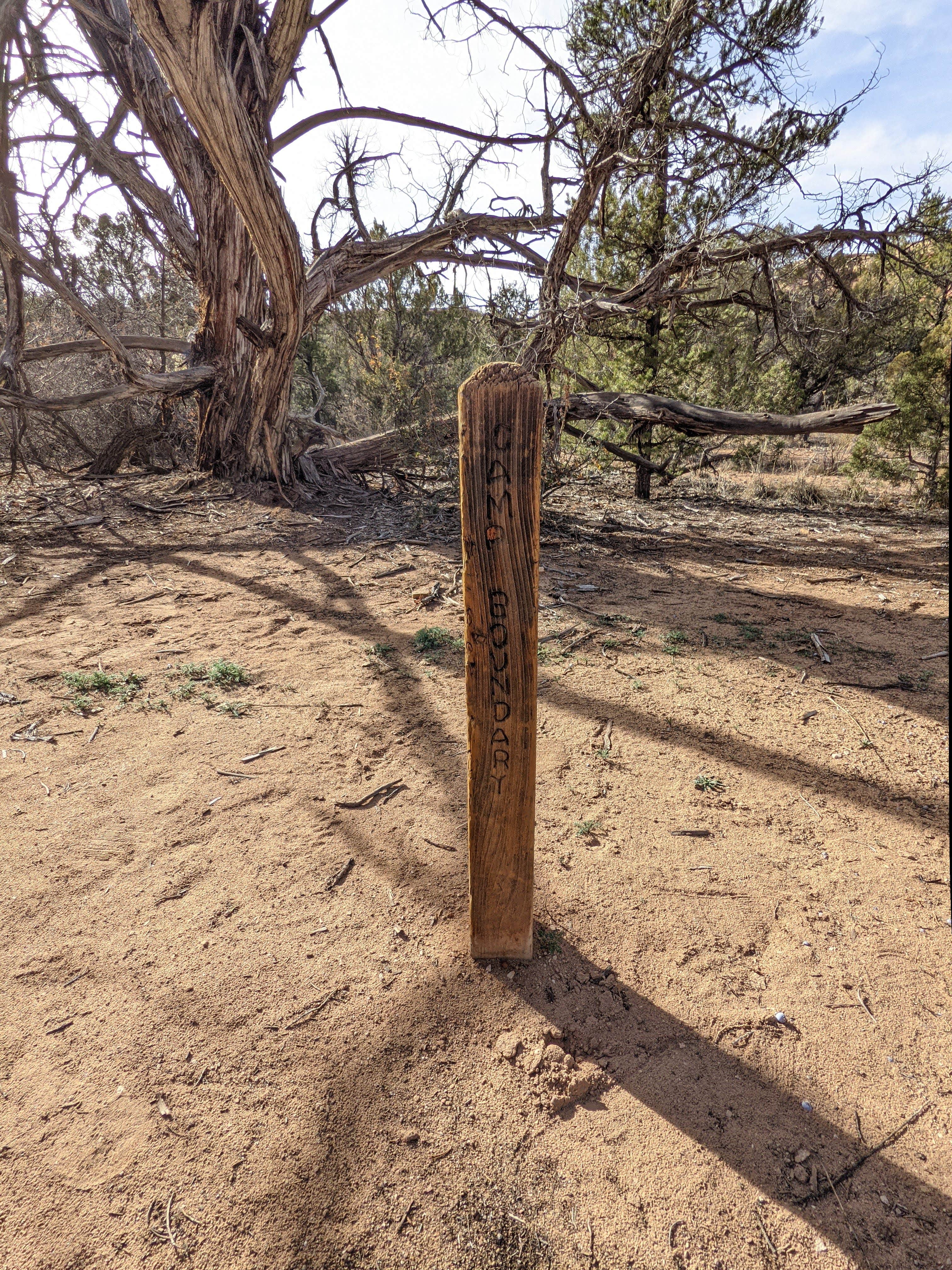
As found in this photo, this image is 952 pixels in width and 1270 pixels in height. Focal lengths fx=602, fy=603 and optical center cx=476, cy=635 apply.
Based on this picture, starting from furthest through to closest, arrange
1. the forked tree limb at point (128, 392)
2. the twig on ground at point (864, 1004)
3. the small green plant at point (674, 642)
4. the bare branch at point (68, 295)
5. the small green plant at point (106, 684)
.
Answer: the forked tree limb at point (128, 392)
the bare branch at point (68, 295)
the small green plant at point (674, 642)
the small green plant at point (106, 684)
the twig on ground at point (864, 1004)

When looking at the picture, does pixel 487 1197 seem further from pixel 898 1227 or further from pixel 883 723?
pixel 883 723

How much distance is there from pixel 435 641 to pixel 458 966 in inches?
107

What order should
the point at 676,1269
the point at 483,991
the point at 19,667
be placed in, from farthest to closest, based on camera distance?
the point at 19,667, the point at 483,991, the point at 676,1269

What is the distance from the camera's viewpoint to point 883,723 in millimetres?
3527

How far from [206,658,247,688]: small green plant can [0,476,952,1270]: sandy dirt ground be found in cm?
6

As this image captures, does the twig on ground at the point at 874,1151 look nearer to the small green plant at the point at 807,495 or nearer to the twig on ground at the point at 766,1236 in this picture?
the twig on ground at the point at 766,1236

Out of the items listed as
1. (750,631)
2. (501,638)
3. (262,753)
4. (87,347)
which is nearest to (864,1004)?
(501,638)

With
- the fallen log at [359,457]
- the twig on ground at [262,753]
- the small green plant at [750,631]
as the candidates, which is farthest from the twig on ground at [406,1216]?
the fallen log at [359,457]

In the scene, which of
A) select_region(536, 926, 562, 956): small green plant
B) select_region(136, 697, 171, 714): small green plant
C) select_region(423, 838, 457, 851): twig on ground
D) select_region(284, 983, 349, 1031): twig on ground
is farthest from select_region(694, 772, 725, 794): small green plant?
select_region(136, 697, 171, 714): small green plant

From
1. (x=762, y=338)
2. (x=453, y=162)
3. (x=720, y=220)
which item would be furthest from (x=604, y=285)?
(x=762, y=338)

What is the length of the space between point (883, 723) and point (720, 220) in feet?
20.2

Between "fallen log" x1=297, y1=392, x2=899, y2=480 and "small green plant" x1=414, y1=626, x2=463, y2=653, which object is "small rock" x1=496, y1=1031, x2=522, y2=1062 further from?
"fallen log" x1=297, y1=392, x2=899, y2=480

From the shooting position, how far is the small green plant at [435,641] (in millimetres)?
4488

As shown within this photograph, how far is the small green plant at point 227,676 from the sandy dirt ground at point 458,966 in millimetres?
59
